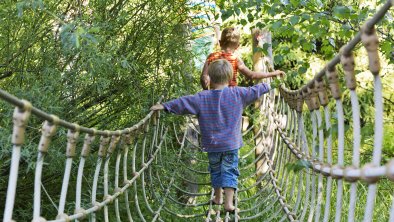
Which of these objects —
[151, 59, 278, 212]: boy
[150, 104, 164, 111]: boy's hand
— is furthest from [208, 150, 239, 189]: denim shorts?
[150, 104, 164, 111]: boy's hand

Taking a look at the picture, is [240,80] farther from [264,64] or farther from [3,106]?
[3,106]

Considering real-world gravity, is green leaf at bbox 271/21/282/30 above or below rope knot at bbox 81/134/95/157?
above

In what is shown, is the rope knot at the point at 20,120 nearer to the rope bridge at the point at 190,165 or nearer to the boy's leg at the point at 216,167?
the rope bridge at the point at 190,165

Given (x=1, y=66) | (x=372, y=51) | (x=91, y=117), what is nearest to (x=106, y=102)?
(x=91, y=117)

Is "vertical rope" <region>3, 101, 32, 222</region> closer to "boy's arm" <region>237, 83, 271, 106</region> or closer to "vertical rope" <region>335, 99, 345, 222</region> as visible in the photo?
"vertical rope" <region>335, 99, 345, 222</region>

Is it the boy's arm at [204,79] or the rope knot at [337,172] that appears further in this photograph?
the boy's arm at [204,79]

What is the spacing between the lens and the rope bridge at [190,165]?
1.55m

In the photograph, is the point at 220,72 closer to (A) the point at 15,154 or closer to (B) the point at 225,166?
(B) the point at 225,166

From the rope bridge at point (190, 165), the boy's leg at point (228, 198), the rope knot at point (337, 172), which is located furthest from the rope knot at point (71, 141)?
the boy's leg at point (228, 198)

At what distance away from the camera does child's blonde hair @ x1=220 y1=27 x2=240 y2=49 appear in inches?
163

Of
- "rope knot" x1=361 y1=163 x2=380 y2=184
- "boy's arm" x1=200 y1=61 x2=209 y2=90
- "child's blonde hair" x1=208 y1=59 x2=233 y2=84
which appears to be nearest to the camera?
"rope knot" x1=361 y1=163 x2=380 y2=184

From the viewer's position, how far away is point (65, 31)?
219 cm

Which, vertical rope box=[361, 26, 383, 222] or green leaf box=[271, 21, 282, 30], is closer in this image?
vertical rope box=[361, 26, 383, 222]

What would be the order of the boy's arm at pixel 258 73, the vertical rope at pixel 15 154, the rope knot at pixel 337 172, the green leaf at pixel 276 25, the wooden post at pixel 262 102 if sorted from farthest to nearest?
the wooden post at pixel 262 102
the boy's arm at pixel 258 73
the green leaf at pixel 276 25
the rope knot at pixel 337 172
the vertical rope at pixel 15 154
